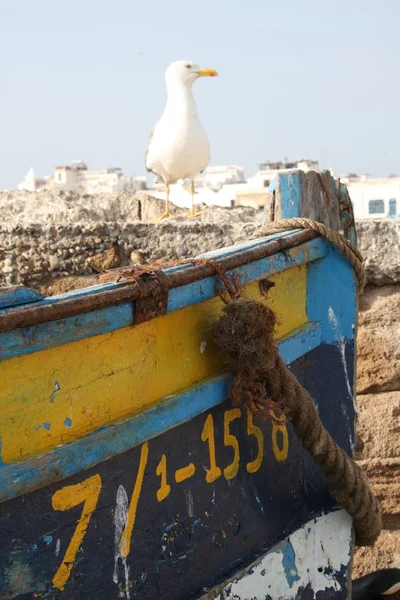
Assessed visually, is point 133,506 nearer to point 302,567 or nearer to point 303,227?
point 302,567

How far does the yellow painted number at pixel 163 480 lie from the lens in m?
1.87

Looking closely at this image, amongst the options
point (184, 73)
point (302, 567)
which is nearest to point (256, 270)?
point (302, 567)

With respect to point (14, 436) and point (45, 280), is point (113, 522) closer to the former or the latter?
point (14, 436)

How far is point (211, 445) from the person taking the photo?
2061 millimetres

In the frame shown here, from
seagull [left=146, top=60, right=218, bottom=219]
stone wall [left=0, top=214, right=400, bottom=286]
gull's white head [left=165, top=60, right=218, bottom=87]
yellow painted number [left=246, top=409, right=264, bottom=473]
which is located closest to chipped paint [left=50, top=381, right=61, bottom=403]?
yellow painted number [left=246, top=409, right=264, bottom=473]

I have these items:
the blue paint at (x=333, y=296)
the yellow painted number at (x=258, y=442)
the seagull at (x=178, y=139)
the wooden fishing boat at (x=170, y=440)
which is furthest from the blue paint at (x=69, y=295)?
the seagull at (x=178, y=139)

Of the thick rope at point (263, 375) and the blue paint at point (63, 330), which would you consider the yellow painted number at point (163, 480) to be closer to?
the thick rope at point (263, 375)

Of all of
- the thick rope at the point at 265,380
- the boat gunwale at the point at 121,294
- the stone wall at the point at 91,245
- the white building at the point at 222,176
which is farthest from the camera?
the white building at the point at 222,176

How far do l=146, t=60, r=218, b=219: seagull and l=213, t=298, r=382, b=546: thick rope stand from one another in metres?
4.51

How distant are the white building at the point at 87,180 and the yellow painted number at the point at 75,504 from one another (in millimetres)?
30682

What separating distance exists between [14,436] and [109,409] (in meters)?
0.28

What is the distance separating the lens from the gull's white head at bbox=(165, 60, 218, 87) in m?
7.28

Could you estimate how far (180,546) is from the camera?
1.96 m

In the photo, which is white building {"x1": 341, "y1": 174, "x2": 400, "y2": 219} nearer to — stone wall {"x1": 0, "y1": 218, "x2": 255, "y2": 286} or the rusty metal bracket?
stone wall {"x1": 0, "y1": 218, "x2": 255, "y2": 286}
